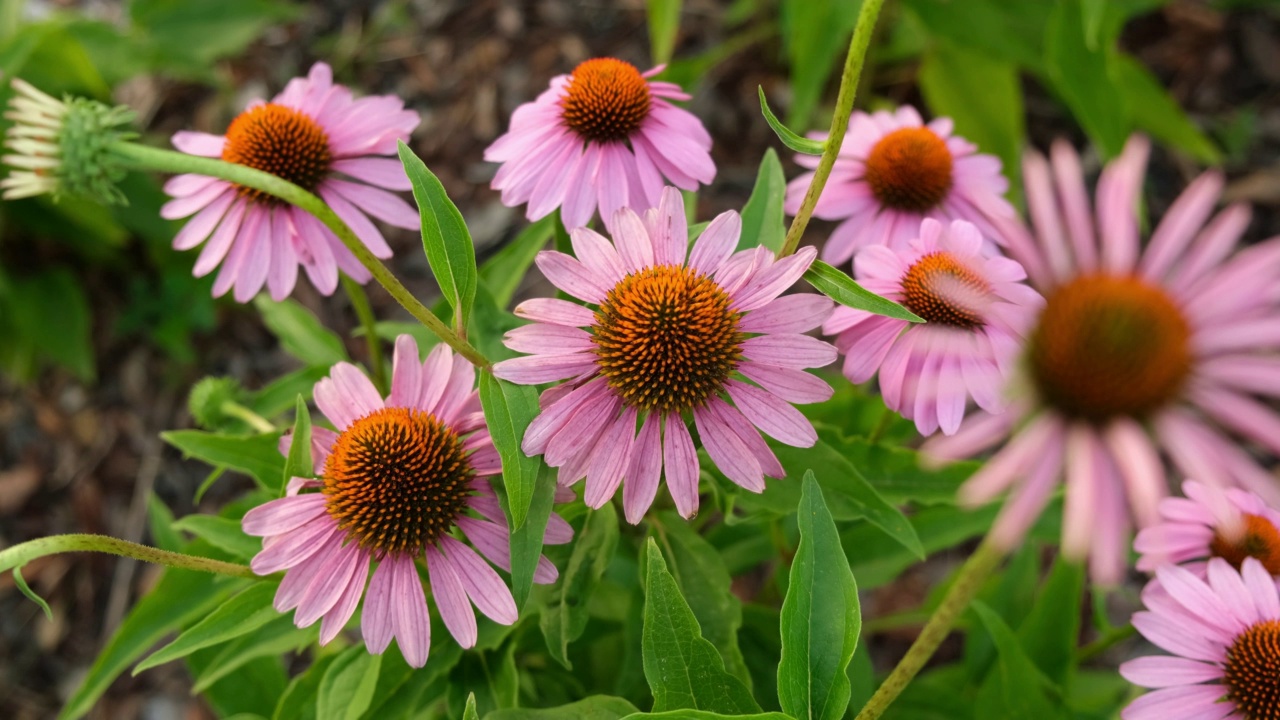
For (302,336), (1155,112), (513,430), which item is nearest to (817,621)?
(513,430)

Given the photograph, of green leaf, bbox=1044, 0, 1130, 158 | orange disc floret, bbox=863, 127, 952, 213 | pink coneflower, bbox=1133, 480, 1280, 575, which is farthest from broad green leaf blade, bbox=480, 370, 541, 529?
green leaf, bbox=1044, 0, 1130, 158

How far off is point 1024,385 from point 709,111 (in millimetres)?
2523

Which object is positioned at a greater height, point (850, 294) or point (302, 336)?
point (302, 336)

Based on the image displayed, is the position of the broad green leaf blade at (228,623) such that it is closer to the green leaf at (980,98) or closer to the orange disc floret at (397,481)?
the orange disc floret at (397,481)

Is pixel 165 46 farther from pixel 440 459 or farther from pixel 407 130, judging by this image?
pixel 440 459

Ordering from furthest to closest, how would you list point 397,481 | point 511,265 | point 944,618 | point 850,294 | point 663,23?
point 663,23 < point 511,265 < point 397,481 < point 850,294 < point 944,618

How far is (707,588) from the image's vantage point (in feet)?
4.14

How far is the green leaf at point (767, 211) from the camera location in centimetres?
122

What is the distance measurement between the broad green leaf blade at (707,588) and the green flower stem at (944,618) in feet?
0.77

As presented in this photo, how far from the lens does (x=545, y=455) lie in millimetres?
994

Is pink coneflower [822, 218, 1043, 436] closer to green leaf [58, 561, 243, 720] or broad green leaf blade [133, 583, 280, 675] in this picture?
broad green leaf blade [133, 583, 280, 675]

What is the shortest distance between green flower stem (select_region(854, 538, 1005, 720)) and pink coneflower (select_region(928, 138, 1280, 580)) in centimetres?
5

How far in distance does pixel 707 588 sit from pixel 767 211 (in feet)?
1.70

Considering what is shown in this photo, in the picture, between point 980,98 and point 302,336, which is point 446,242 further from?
point 980,98
